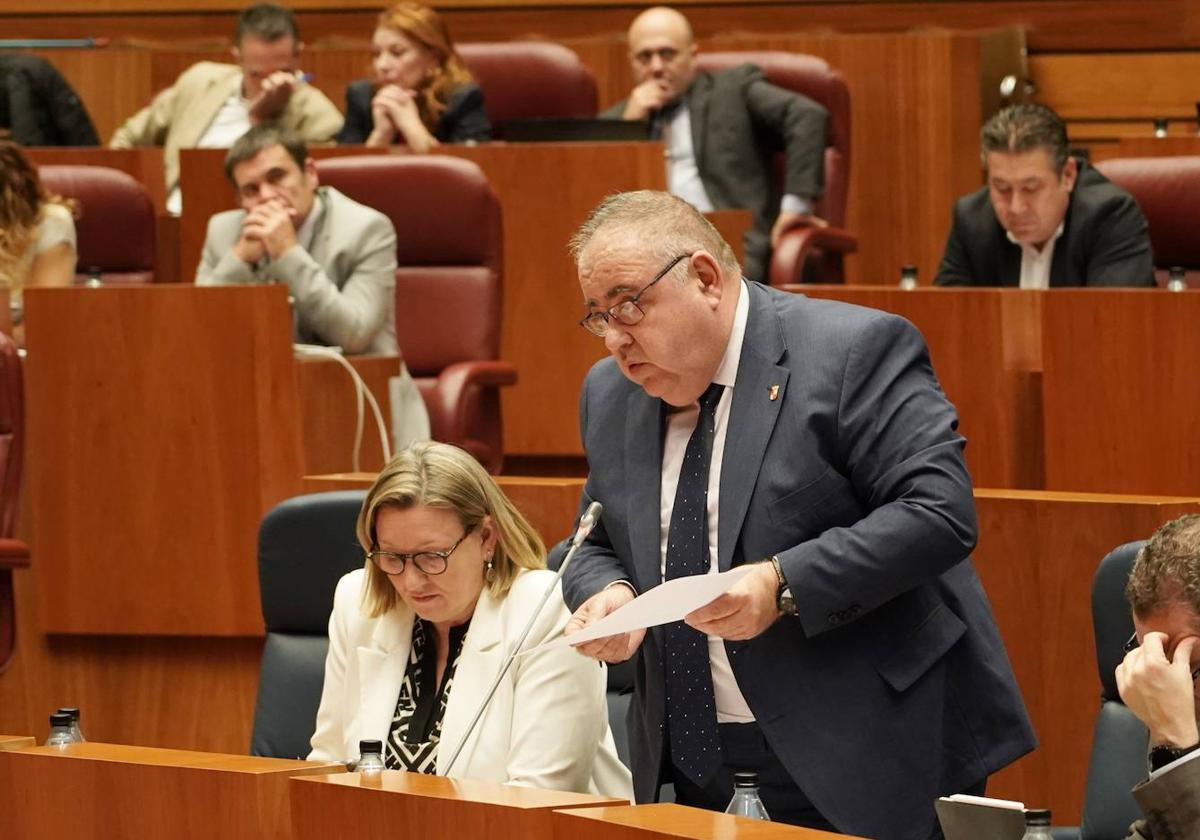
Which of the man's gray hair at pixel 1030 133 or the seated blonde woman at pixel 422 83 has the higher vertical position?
the seated blonde woman at pixel 422 83

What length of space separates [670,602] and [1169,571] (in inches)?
12.4

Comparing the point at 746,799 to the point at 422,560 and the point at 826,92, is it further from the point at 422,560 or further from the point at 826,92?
the point at 826,92

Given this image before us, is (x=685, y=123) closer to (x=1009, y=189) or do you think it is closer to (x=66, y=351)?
(x=1009, y=189)

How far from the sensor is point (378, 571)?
6.04ft

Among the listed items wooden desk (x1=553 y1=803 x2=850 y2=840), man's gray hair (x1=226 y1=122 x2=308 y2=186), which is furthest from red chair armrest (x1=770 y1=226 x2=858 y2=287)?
wooden desk (x1=553 y1=803 x2=850 y2=840)

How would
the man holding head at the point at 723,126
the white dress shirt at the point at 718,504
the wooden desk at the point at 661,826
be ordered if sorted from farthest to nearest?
the man holding head at the point at 723,126 → the white dress shirt at the point at 718,504 → the wooden desk at the point at 661,826

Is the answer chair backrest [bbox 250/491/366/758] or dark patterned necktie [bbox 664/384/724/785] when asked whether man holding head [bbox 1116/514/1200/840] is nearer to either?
dark patterned necktie [bbox 664/384/724/785]

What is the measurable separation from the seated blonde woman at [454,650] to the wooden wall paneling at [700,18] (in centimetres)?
285

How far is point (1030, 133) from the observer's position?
2.93 meters

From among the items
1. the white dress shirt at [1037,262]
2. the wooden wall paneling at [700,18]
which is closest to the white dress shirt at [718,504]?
the white dress shirt at [1037,262]

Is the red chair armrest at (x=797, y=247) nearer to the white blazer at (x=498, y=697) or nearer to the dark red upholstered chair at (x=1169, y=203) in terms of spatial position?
the dark red upholstered chair at (x=1169, y=203)

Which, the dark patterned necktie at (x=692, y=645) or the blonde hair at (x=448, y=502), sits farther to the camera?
the blonde hair at (x=448, y=502)

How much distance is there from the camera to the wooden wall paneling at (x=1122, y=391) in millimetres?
2297

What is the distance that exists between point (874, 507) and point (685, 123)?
2.46m
